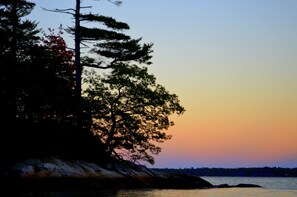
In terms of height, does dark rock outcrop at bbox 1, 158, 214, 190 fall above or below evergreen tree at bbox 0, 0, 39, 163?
below

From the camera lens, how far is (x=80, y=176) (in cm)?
3069

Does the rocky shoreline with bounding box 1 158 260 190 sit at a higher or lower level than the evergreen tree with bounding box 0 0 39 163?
lower

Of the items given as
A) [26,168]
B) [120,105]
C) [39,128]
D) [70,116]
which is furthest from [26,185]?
[120,105]

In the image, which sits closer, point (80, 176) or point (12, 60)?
point (80, 176)

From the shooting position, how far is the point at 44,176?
94.4 ft

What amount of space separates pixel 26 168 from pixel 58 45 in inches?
585

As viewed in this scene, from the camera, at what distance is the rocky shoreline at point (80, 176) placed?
28.3 metres

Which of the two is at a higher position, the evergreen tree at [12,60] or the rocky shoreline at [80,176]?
the evergreen tree at [12,60]

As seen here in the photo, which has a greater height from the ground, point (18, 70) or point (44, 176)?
point (18, 70)

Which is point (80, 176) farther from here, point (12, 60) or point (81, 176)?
point (12, 60)

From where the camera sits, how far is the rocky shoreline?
28281 mm

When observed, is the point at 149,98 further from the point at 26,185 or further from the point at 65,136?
the point at 26,185

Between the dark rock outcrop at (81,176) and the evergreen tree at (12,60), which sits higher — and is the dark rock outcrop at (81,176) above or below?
below

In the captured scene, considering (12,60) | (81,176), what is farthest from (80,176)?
(12,60)
